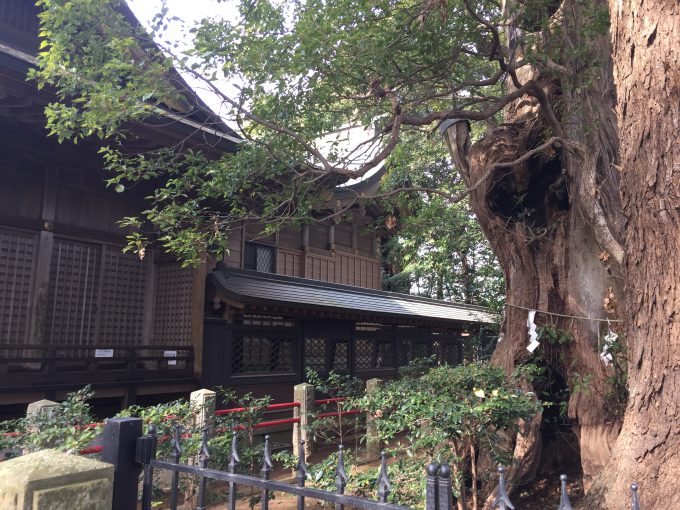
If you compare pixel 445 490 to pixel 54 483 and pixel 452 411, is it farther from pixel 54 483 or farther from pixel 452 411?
pixel 452 411

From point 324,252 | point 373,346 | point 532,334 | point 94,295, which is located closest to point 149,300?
point 94,295

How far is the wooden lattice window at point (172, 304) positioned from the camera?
896cm

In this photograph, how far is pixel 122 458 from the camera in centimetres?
260

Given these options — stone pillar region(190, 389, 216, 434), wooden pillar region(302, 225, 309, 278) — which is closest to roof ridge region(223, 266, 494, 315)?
wooden pillar region(302, 225, 309, 278)

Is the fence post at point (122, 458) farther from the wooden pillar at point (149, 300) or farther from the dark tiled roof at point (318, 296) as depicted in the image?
the wooden pillar at point (149, 300)

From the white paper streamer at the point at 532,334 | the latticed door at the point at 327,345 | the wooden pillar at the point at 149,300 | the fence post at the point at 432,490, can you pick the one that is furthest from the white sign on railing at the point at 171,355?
the fence post at the point at 432,490

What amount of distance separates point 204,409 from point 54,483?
410 centimetres

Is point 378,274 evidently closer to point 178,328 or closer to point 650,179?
point 178,328

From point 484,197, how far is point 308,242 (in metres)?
6.89

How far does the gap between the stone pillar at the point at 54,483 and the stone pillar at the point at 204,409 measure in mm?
3299

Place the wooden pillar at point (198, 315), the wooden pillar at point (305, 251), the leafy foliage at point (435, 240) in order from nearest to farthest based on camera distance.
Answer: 1. the wooden pillar at point (198, 315)
2. the leafy foliage at point (435, 240)
3. the wooden pillar at point (305, 251)

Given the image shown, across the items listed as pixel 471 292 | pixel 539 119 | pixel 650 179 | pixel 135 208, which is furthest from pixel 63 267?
pixel 471 292

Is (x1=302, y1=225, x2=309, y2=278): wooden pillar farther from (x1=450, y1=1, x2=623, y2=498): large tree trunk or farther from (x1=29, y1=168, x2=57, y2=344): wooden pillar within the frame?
(x1=450, y1=1, x2=623, y2=498): large tree trunk

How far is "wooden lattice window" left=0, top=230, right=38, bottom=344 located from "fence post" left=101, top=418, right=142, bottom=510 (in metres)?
5.53
